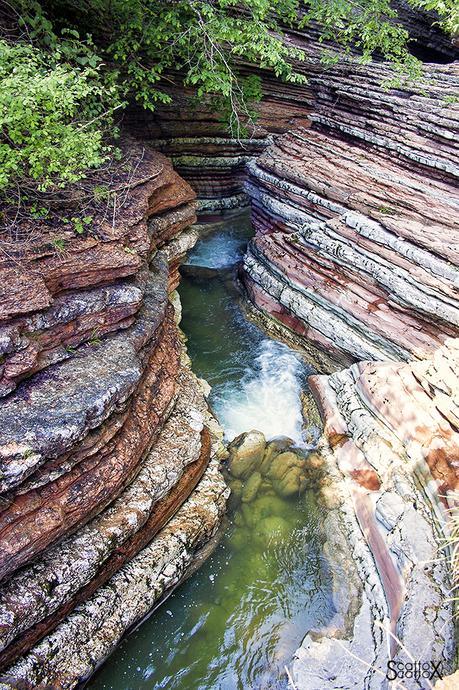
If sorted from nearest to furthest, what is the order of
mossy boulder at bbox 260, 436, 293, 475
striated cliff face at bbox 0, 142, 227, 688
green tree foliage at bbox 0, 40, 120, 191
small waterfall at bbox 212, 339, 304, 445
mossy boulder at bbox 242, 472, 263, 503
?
striated cliff face at bbox 0, 142, 227, 688, green tree foliage at bbox 0, 40, 120, 191, mossy boulder at bbox 242, 472, 263, 503, mossy boulder at bbox 260, 436, 293, 475, small waterfall at bbox 212, 339, 304, 445

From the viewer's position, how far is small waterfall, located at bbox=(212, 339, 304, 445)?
23.4 feet

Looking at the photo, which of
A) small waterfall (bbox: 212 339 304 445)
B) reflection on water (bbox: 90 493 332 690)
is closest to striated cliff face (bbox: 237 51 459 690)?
reflection on water (bbox: 90 493 332 690)

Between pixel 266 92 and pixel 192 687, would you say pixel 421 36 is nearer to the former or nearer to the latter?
pixel 266 92

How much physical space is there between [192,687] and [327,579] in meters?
1.81

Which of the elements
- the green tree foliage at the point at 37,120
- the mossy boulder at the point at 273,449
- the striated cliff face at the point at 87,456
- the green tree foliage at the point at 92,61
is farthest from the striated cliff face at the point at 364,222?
the green tree foliage at the point at 37,120

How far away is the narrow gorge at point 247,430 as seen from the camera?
13.9ft

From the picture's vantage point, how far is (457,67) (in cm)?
1078

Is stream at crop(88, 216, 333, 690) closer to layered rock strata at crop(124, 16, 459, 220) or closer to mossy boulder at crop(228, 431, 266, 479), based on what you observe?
mossy boulder at crop(228, 431, 266, 479)

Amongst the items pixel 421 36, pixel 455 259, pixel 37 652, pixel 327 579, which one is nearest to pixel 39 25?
pixel 455 259

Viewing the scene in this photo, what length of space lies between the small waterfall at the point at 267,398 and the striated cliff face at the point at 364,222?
702 mm

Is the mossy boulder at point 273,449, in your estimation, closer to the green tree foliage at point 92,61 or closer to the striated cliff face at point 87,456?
the striated cliff face at point 87,456

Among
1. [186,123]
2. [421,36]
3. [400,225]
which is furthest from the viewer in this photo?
[421,36]

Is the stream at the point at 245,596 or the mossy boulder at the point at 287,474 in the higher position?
the mossy boulder at the point at 287,474

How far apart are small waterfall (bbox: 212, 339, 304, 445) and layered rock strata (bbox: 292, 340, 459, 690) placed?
0.58 m
